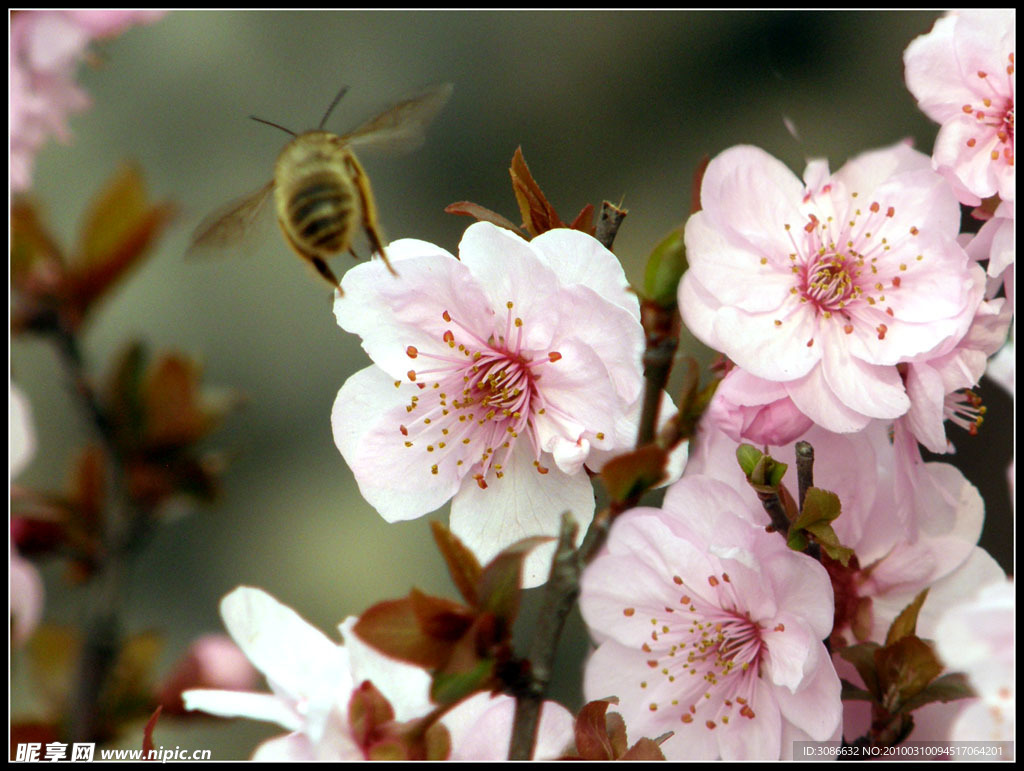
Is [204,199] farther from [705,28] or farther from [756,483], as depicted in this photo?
[756,483]

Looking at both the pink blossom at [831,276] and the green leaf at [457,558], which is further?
the pink blossom at [831,276]

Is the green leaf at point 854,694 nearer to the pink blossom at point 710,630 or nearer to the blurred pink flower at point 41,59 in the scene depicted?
the pink blossom at point 710,630

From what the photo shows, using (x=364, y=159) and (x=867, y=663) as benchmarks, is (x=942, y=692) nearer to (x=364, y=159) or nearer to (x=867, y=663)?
(x=867, y=663)

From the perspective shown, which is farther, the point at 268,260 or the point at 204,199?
the point at 268,260

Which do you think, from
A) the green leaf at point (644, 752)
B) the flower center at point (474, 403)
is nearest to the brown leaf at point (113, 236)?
the flower center at point (474, 403)

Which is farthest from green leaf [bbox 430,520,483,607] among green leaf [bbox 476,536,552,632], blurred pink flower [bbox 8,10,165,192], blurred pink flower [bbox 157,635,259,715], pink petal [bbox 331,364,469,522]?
blurred pink flower [bbox 8,10,165,192]

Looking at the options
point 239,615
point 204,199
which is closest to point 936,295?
point 239,615

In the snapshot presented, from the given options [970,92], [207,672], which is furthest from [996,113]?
[207,672]
